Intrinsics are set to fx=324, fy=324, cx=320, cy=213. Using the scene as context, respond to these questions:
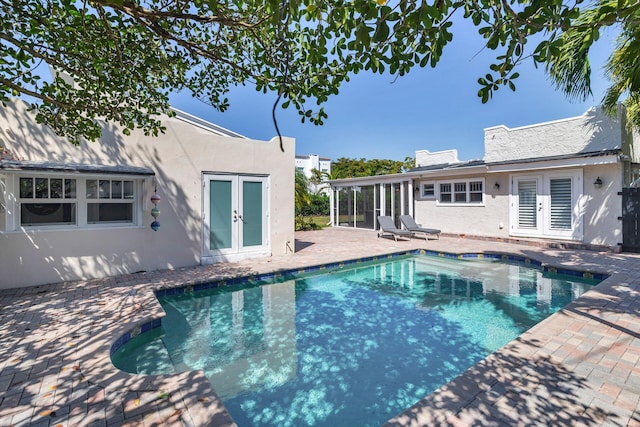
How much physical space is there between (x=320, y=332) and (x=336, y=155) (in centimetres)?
3893

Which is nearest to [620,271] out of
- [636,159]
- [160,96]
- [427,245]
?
[427,245]

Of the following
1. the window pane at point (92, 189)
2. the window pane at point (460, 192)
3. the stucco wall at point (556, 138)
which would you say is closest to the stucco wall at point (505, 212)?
A: the window pane at point (460, 192)

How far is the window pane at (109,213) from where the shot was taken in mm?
9023

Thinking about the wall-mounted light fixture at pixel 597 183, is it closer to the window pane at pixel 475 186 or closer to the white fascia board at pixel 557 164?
the white fascia board at pixel 557 164

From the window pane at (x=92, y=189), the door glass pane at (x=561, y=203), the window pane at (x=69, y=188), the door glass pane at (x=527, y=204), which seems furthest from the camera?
the door glass pane at (x=527, y=204)

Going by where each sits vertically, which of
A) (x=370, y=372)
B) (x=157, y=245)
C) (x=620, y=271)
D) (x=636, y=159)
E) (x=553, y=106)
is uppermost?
(x=553, y=106)

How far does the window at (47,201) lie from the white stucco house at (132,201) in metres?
0.02

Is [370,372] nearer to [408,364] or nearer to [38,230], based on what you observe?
[408,364]

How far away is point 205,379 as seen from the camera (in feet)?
12.8

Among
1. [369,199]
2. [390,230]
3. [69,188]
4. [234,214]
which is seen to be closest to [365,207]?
[369,199]

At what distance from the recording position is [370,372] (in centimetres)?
505

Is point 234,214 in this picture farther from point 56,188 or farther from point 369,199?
point 369,199

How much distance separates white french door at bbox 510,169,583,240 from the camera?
13.5 m

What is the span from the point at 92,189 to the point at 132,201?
1.02 meters
